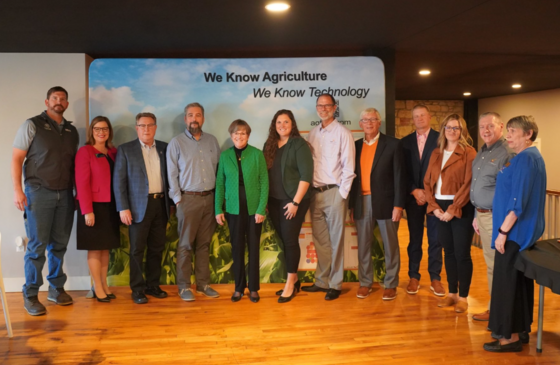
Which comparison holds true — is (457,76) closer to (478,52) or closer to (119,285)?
(478,52)

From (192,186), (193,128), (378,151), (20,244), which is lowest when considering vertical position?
(20,244)

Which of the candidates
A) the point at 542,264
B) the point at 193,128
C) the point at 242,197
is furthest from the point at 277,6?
the point at 542,264

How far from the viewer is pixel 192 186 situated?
173 inches

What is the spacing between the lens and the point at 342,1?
11.1 ft

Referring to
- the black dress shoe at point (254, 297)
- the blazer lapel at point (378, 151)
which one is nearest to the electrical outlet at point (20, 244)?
the black dress shoe at point (254, 297)

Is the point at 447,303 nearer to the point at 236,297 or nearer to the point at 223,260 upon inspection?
the point at 236,297

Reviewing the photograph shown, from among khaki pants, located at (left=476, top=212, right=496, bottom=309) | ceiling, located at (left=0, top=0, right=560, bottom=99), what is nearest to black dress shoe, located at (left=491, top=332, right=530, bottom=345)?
khaki pants, located at (left=476, top=212, right=496, bottom=309)

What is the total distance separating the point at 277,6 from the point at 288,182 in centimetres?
154

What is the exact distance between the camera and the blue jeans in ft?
13.8

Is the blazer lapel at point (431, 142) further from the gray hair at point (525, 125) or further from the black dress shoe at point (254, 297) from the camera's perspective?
the black dress shoe at point (254, 297)

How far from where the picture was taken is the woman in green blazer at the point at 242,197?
4.31m

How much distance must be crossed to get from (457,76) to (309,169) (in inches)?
160

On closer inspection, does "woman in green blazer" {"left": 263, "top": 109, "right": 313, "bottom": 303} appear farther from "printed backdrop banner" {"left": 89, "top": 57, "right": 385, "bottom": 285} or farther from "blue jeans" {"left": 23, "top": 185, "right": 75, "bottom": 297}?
"blue jeans" {"left": 23, "top": 185, "right": 75, "bottom": 297}

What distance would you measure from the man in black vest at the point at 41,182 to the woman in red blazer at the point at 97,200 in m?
0.17
